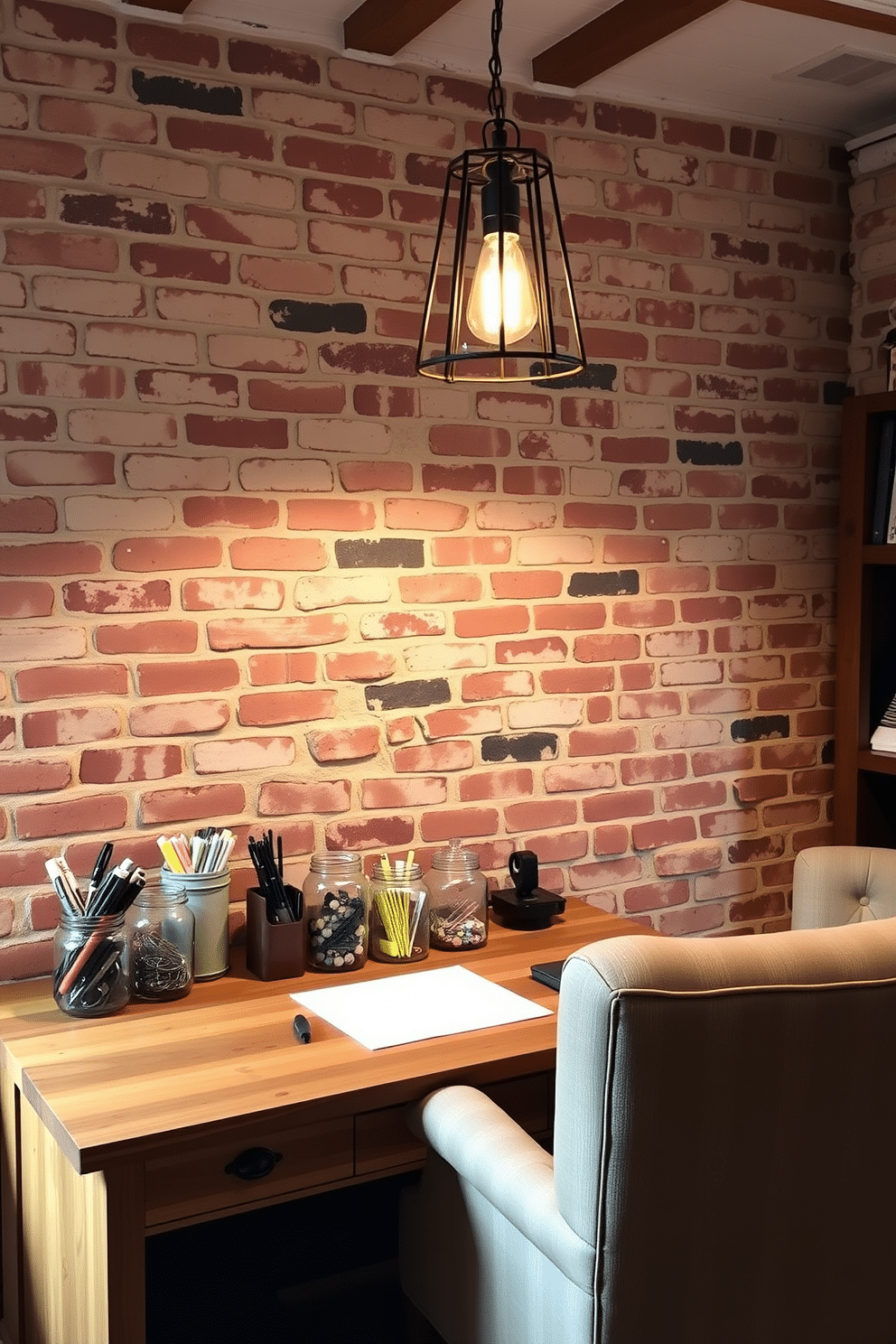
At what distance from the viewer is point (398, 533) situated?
237 centimetres

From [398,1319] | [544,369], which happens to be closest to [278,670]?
[544,369]

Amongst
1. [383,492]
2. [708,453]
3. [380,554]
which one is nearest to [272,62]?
[383,492]

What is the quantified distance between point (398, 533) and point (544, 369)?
0.62m

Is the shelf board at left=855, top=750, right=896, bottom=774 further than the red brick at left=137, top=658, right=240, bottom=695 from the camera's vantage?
Yes

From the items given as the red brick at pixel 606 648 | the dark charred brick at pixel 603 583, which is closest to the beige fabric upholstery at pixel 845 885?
the red brick at pixel 606 648

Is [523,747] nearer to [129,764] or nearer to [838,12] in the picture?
[129,764]

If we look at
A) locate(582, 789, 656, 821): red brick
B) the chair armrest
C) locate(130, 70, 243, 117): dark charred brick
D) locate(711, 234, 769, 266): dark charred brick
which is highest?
locate(130, 70, 243, 117): dark charred brick

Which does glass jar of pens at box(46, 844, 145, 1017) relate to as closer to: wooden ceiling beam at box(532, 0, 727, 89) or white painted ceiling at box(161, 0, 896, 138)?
white painted ceiling at box(161, 0, 896, 138)

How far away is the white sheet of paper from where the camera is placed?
71.1 inches

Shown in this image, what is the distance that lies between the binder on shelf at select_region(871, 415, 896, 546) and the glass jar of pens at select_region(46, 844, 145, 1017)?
1.75m

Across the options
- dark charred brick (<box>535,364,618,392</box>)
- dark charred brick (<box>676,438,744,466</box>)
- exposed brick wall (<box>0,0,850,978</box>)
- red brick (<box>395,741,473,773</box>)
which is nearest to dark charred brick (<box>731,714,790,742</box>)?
exposed brick wall (<box>0,0,850,978</box>)

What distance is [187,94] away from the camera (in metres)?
2.12

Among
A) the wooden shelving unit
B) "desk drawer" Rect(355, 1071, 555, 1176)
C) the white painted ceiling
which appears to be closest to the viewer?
"desk drawer" Rect(355, 1071, 555, 1176)

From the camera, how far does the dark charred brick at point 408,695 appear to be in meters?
2.37
